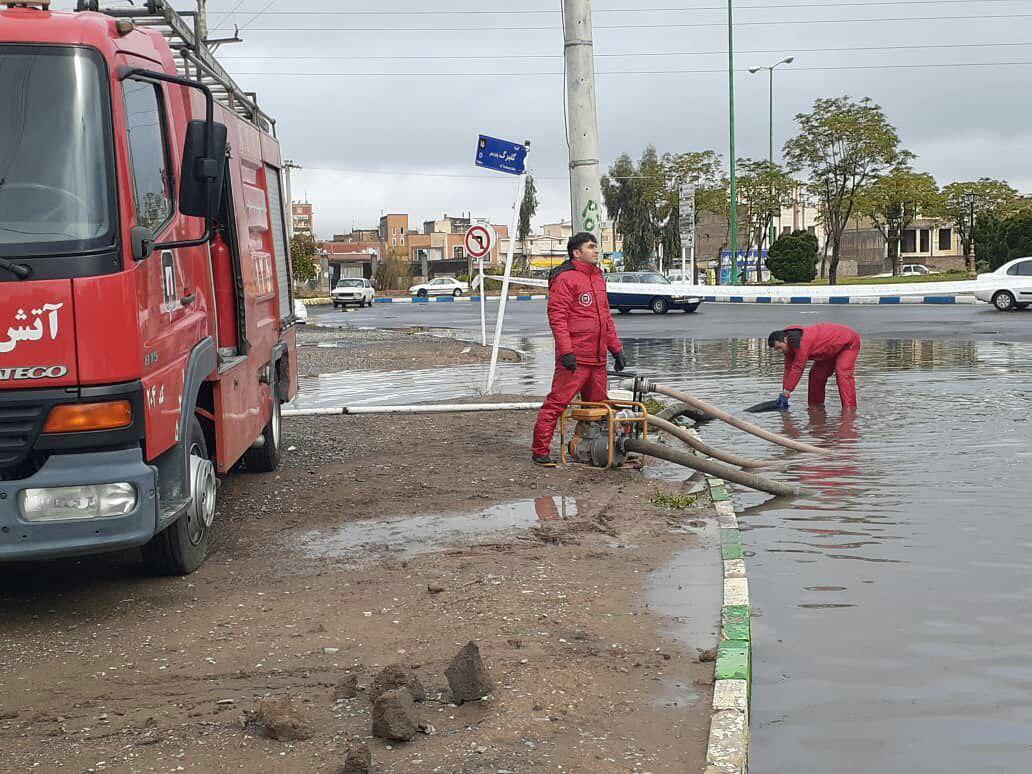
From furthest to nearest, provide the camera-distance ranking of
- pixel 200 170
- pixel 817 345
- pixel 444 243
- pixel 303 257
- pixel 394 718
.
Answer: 1. pixel 444 243
2. pixel 303 257
3. pixel 817 345
4. pixel 200 170
5. pixel 394 718

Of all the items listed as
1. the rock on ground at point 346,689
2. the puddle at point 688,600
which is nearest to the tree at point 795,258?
the puddle at point 688,600

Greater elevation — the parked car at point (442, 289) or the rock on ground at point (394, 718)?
the parked car at point (442, 289)

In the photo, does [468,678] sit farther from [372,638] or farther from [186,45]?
[186,45]

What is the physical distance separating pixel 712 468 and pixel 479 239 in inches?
424

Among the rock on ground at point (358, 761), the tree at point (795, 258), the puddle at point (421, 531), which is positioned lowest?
the puddle at point (421, 531)

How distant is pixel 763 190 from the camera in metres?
67.6

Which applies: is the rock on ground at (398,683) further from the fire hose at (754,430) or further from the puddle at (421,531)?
the fire hose at (754,430)

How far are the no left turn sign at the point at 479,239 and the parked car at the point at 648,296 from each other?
20.5m

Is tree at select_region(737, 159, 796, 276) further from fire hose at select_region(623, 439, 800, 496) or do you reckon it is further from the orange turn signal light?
the orange turn signal light

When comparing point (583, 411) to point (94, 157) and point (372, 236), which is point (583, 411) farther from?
point (372, 236)

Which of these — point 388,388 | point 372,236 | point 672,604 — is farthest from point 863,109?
point 372,236

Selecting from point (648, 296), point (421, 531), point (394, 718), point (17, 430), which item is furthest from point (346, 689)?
point (648, 296)

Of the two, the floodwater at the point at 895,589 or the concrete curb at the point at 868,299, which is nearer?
the floodwater at the point at 895,589

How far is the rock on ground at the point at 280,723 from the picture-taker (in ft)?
13.9
